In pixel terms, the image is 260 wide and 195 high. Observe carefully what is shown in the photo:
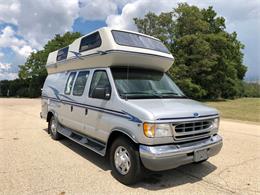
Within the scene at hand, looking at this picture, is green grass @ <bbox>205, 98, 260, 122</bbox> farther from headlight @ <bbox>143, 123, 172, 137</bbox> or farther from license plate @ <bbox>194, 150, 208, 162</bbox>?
headlight @ <bbox>143, 123, 172, 137</bbox>

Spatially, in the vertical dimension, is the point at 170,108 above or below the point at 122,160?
above

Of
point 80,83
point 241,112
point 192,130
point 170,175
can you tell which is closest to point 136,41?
point 80,83

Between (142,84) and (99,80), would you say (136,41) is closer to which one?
(142,84)

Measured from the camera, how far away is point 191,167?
5406 millimetres

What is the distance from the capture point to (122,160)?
4.55m

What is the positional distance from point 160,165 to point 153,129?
1.94ft

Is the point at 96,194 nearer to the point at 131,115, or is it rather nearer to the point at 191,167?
the point at 131,115

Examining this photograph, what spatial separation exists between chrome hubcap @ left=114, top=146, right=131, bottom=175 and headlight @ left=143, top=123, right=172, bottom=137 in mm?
678

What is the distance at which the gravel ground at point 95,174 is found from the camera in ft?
14.0

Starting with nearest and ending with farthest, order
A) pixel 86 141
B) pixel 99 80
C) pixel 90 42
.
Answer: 1. pixel 99 80
2. pixel 86 141
3. pixel 90 42

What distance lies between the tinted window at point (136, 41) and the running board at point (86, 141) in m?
2.23

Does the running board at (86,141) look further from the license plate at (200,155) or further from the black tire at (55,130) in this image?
the license plate at (200,155)

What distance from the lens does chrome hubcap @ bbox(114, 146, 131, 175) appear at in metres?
4.45

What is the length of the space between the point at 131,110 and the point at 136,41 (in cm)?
201
